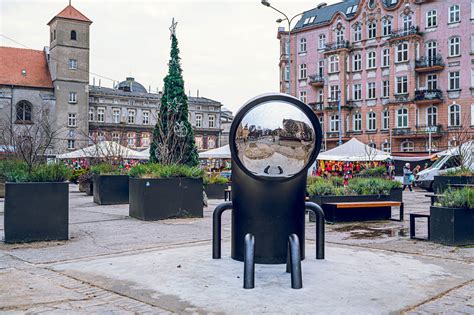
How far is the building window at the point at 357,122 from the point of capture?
53000 millimetres

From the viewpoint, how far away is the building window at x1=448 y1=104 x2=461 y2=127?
4550 cm

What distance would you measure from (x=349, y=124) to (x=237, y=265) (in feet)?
159

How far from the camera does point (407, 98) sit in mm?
48438

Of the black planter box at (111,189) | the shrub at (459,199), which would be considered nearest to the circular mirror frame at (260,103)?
the shrub at (459,199)

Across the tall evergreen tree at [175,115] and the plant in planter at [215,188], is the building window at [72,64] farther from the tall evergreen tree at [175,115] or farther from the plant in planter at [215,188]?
the plant in planter at [215,188]

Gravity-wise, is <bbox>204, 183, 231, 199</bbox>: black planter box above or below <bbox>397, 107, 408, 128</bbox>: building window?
below

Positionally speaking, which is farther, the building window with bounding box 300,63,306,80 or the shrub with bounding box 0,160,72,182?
the building window with bounding box 300,63,306,80

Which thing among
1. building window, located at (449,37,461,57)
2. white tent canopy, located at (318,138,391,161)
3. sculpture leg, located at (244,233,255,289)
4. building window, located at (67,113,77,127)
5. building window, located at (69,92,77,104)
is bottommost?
sculpture leg, located at (244,233,255,289)

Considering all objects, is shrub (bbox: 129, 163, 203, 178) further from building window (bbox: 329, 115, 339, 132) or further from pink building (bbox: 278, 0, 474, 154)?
building window (bbox: 329, 115, 339, 132)

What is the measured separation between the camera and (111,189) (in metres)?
17.3

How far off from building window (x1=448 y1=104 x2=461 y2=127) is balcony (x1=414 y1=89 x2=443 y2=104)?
1230mm

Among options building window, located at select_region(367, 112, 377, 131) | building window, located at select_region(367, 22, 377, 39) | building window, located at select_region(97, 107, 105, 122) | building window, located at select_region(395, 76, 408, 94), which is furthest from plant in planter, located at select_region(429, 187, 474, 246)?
building window, located at select_region(97, 107, 105, 122)

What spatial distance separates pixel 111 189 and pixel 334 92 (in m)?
40.7

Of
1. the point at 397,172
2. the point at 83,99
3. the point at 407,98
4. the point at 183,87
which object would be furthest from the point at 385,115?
the point at 83,99
